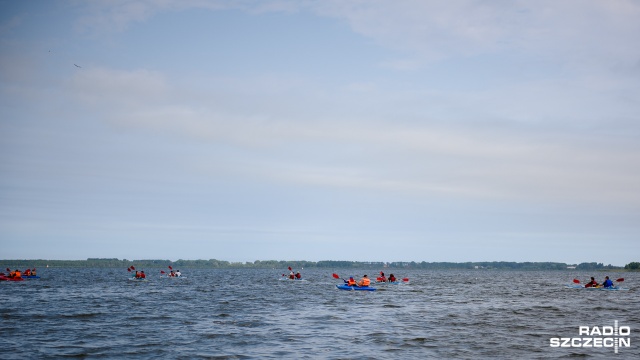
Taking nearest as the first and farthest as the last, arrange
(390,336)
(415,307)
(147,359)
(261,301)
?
(147,359), (390,336), (415,307), (261,301)

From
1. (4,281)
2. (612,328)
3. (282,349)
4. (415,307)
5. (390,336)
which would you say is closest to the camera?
(282,349)

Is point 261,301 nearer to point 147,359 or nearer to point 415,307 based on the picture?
point 415,307

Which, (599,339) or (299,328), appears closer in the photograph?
(599,339)

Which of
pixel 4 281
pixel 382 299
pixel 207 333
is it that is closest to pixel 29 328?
pixel 207 333

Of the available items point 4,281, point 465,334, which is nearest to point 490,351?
point 465,334

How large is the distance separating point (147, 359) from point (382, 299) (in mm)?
36471

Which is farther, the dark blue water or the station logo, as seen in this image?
the station logo

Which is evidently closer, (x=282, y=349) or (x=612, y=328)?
(x=282, y=349)

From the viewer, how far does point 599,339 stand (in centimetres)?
3312

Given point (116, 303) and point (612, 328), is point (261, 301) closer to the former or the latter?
point (116, 303)

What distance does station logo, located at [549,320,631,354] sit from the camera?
31094mm

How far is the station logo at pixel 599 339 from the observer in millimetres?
31094

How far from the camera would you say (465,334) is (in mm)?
34500

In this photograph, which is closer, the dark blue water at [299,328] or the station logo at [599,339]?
the dark blue water at [299,328]
